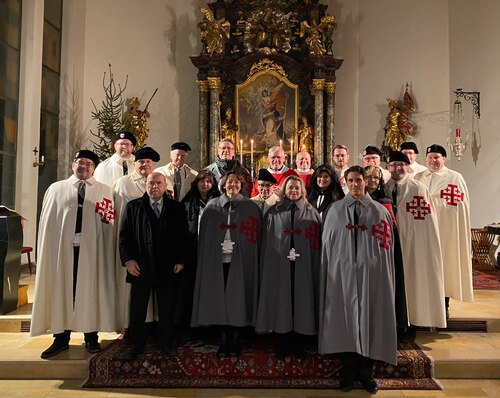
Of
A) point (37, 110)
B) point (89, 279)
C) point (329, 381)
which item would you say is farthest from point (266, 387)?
point (37, 110)

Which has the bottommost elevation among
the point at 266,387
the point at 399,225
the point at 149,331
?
the point at 266,387

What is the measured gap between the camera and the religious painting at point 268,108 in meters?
10.2

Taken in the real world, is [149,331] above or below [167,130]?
below

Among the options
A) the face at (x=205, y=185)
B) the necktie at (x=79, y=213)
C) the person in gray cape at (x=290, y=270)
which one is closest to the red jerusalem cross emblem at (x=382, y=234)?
the person in gray cape at (x=290, y=270)

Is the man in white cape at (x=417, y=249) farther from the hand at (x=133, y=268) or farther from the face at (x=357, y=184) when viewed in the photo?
the hand at (x=133, y=268)

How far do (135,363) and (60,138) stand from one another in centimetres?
709

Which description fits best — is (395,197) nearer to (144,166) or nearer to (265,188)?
(265,188)

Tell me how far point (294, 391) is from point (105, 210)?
2.38 meters

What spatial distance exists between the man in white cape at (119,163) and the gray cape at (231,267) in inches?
63.8

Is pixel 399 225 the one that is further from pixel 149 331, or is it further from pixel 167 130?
pixel 167 130

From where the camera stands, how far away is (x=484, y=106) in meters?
9.14

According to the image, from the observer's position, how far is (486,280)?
767 cm

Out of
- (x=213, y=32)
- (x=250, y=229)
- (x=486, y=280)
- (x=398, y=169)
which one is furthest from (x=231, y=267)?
(x=213, y=32)

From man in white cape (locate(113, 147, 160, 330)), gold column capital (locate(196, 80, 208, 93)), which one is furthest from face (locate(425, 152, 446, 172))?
gold column capital (locate(196, 80, 208, 93))
